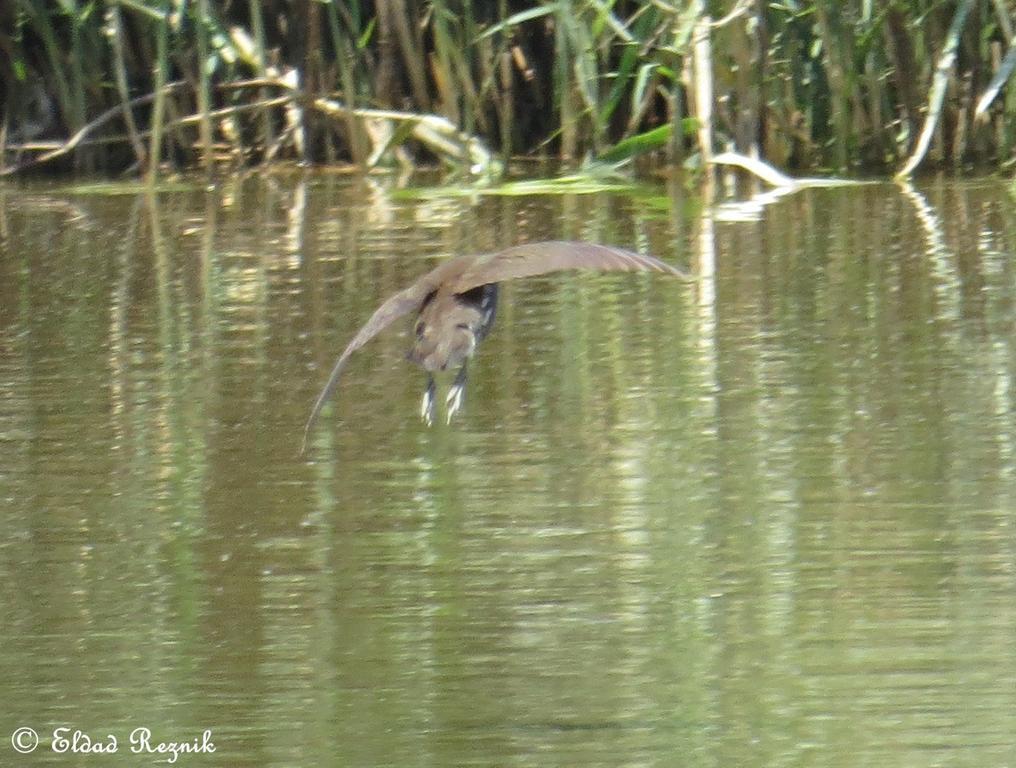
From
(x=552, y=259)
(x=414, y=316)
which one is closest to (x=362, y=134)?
(x=414, y=316)

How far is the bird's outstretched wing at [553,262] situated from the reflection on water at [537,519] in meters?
0.45

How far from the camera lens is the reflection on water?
319cm

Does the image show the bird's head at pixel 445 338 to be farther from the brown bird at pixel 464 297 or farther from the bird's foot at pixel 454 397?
the bird's foot at pixel 454 397

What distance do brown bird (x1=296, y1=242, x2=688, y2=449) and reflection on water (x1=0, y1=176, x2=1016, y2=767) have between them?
0.33 m

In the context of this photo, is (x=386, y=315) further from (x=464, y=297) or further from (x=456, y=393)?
(x=456, y=393)

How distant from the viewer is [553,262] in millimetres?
4016

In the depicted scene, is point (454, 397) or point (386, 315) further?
point (454, 397)

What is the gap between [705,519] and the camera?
160 inches

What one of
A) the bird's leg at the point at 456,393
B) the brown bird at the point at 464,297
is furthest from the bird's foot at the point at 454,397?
the brown bird at the point at 464,297

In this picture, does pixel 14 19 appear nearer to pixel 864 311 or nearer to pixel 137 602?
pixel 864 311

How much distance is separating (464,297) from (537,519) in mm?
514

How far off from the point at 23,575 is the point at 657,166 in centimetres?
613

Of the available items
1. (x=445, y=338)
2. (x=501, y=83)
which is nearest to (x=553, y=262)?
(x=445, y=338)

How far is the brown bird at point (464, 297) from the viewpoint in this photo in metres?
3.95
